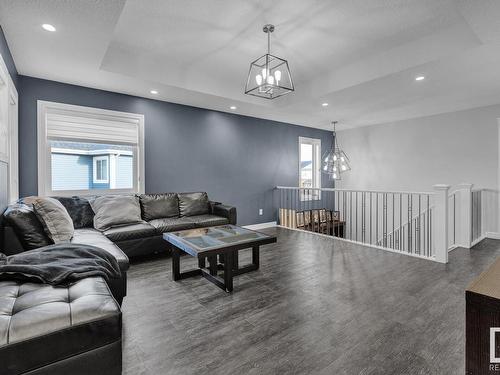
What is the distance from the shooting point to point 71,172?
3.99m

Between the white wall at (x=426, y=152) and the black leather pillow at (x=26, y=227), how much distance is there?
268 inches

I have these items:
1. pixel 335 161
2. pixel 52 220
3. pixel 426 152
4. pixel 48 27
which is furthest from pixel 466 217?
pixel 48 27

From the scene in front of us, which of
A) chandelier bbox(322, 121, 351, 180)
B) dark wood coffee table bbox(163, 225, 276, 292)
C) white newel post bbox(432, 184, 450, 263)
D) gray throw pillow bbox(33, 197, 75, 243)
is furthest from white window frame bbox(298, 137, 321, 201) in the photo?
gray throw pillow bbox(33, 197, 75, 243)

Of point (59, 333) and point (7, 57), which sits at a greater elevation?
point (7, 57)

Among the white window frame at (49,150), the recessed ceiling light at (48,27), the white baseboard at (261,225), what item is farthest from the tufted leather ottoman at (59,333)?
the white baseboard at (261,225)

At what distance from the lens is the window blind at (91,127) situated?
151 inches

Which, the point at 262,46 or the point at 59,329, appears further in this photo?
the point at 262,46

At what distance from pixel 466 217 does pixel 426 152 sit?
2264mm

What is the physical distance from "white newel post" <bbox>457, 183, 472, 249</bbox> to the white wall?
1388mm

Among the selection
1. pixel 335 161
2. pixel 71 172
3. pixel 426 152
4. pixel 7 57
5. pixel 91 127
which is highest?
pixel 7 57

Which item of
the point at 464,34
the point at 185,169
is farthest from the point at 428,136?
the point at 185,169

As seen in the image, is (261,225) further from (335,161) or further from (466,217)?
(466,217)

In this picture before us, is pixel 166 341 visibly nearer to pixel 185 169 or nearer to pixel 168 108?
pixel 185 169

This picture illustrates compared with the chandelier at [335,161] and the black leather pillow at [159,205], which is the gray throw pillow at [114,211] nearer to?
the black leather pillow at [159,205]
